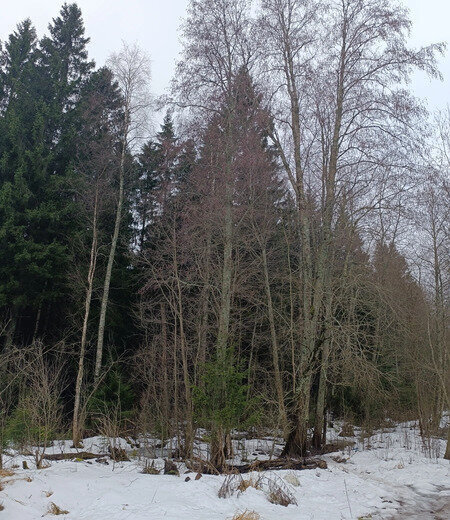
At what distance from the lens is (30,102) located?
55.3 ft

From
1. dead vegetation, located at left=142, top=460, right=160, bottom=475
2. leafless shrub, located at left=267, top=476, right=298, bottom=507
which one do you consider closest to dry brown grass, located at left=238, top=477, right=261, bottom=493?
leafless shrub, located at left=267, top=476, right=298, bottom=507

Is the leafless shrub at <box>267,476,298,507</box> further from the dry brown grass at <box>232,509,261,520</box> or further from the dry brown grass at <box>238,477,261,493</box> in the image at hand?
the dry brown grass at <box>232,509,261,520</box>

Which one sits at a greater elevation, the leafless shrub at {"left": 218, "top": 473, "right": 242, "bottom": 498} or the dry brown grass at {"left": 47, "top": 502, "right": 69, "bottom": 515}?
the leafless shrub at {"left": 218, "top": 473, "right": 242, "bottom": 498}

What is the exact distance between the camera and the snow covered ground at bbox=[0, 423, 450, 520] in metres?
5.41

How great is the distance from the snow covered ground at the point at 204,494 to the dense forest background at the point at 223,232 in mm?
1216

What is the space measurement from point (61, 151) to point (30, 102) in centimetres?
215

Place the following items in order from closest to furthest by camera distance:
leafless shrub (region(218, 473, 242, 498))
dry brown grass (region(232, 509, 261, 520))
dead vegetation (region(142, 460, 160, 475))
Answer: dry brown grass (region(232, 509, 261, 520))
leafless shrub (region(218, 473, 242, 498))
dead vegetation (region(142, 460, 160, 475))

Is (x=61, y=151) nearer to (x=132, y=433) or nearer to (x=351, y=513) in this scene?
(x=132, y=433)

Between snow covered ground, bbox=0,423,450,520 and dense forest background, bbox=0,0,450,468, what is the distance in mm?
1216

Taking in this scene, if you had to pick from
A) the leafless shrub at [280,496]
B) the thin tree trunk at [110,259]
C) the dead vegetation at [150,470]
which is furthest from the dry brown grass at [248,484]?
the thin tree trunk at [110,259]

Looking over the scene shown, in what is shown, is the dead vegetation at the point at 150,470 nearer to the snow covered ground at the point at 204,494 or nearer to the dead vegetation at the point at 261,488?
the snow covered ground at the point at 204,494

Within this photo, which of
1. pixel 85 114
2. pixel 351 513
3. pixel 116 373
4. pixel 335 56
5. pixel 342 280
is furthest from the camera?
pixel 85 114

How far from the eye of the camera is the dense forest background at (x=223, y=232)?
10656mm

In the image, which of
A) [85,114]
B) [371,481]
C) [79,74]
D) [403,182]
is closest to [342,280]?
[403,182]
